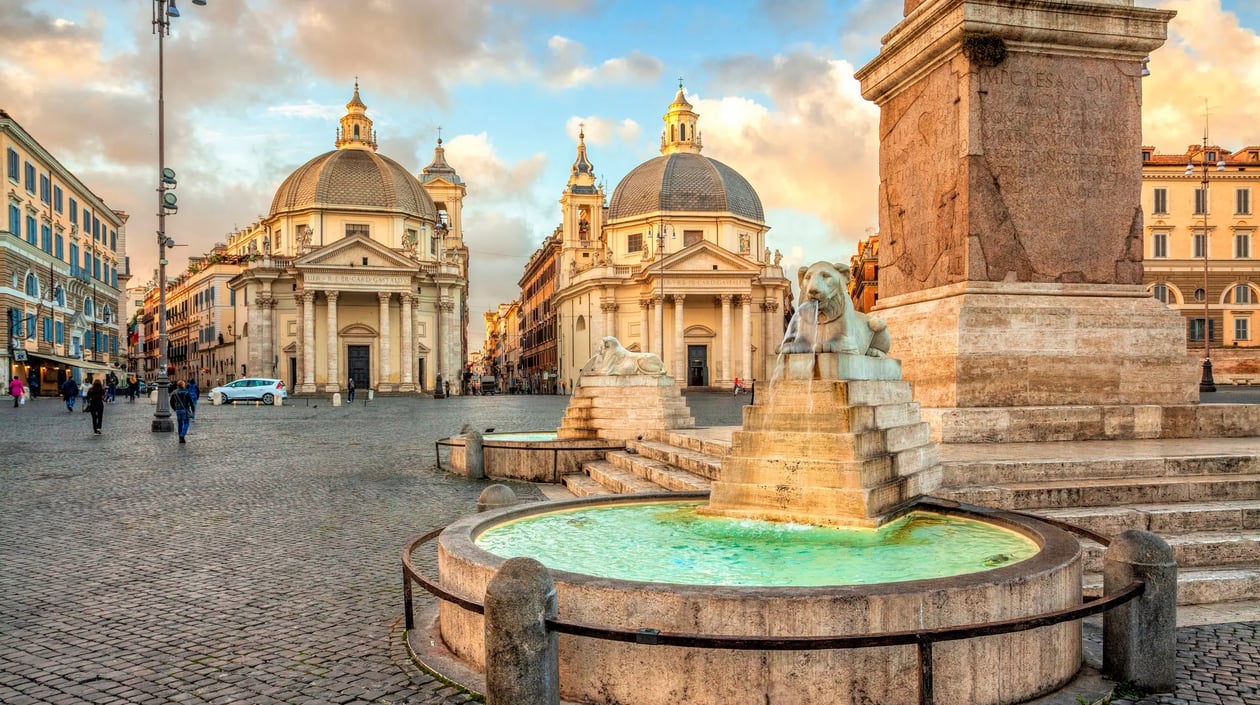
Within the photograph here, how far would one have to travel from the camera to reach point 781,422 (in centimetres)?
609

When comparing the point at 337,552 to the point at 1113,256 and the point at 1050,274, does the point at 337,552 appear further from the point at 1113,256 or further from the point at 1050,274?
the point at 1113,256

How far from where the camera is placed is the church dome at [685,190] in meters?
71.8

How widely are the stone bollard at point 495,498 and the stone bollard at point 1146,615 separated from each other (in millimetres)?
4246

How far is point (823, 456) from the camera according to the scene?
5805 millimetres

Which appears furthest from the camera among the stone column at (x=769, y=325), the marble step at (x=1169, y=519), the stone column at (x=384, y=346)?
the stone column at (x=769, y=325)

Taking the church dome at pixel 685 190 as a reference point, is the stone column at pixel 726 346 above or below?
below

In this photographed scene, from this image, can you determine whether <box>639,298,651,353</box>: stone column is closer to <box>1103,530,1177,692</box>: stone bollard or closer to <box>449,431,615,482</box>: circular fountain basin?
<box>449,431,615,482</box>: circular fountain basin

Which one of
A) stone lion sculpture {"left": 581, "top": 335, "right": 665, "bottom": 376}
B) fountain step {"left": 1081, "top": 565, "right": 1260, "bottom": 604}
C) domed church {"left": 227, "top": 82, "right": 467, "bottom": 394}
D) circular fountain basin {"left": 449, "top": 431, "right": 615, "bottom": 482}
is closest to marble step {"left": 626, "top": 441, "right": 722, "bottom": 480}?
circular fountain basin {"left": 449, "top": 431, "right": 615, "bottom": 482}

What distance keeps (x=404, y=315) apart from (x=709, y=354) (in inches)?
906

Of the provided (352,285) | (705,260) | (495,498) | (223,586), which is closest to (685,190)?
(705,260)

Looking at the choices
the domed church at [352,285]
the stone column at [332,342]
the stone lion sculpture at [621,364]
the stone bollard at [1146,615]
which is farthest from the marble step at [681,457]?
the stone column at [332,342]

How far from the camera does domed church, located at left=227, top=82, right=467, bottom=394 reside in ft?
202

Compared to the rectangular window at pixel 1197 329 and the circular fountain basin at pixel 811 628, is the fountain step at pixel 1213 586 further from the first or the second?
the rectangular window at pixel 1197 329

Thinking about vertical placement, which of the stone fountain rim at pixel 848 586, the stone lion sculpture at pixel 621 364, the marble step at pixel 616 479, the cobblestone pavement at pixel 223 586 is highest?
the stone lion sculpture at pixel 621 364
